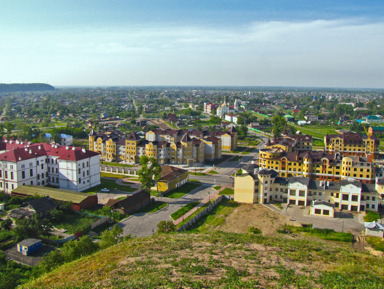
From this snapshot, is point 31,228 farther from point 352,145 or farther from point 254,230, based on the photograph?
point 352,145

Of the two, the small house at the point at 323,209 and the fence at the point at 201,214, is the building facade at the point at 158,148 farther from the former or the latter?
the small house at the point at 323,209

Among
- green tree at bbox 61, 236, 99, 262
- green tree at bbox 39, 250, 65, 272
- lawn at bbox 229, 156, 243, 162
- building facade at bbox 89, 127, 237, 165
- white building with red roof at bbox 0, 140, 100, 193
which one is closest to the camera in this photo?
green tree at bbox 39, 250, 65, 272

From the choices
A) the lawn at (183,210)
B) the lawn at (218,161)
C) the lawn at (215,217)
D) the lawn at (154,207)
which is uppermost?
the lawn at (218,161)

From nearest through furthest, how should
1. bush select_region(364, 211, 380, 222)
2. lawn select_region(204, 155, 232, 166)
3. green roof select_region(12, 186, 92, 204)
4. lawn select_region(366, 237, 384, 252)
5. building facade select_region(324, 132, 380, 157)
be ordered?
lawn select_region(366, 237, 384, 252), bush select_region(364, 211, 380, 222), green roof select_region(12, 186, 92, 204), lawn select_region(204, 155, 232, 166), building facade select_region(324, 132, 380, 157)

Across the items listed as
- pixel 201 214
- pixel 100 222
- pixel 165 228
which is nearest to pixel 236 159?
pixel 201 214

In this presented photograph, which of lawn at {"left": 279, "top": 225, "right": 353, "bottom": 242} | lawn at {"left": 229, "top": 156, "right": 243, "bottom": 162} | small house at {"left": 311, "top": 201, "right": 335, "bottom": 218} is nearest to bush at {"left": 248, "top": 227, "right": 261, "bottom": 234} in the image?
lawn at {"left": 279, "top": 225, "right": 353, "bottom": 242}

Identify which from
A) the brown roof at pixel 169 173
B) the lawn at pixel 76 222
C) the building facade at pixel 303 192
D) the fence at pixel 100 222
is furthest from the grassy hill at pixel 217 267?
the brown roof at pixel 169 173

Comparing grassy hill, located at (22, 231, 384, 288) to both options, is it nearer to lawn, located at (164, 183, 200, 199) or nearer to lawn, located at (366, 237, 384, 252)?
lawn, located at (366, 237, 384, 252)
